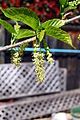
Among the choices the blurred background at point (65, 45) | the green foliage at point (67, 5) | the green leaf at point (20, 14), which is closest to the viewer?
the green leaf at point (20, 14)

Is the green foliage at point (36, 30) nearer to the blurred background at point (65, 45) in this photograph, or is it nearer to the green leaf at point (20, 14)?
the green leaf at point (20, 14)

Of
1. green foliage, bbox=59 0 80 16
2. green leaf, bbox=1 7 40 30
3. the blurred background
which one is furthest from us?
the blurred background

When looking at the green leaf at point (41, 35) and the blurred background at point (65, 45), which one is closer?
the green leaf at point (41, 35)

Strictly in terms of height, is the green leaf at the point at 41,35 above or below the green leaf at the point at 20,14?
below

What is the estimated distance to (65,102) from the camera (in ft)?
18.8

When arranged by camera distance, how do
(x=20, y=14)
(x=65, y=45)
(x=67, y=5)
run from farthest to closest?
1. (x=65, y=45)
2. (x=67, y=5)
3. (x=20, y=14)

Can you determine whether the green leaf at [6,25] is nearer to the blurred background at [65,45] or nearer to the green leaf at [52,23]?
the green leaf at [52,23]

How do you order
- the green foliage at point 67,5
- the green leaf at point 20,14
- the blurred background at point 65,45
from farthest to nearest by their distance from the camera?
the blurred background at point 65,45
the green foliage at point 67,5
the green leaf at point 20,14

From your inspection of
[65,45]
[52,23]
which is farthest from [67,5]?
[65,45]

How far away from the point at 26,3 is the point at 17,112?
2.01 metres

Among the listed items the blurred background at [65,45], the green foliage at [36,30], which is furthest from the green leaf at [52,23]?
the blurred background at [65,45]

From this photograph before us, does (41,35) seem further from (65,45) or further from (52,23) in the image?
(65,45)

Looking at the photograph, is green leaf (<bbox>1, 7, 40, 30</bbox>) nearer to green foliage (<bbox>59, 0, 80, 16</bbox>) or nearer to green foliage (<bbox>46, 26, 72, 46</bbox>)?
green foliage (<bbox>46, 26, 72, 46</bbox>)

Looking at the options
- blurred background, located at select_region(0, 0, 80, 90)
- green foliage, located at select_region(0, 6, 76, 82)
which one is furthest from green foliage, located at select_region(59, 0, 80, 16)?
blurred background, located at select_region(0, 0, 80, 90)
